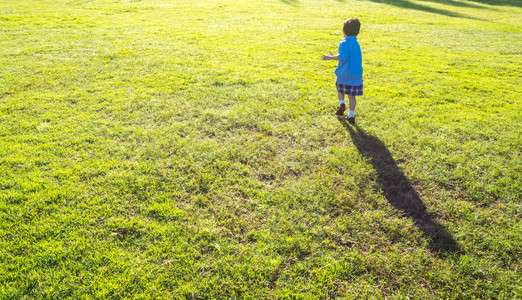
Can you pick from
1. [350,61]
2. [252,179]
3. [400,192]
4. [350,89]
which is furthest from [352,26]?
[252,179]

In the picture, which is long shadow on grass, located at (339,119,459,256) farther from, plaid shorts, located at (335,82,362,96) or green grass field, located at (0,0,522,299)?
plaid shorts, located at (335,82,362,96)

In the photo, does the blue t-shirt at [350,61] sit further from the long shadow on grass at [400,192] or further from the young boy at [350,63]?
the long shadow on grass at [400,192]

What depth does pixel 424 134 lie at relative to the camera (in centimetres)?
531

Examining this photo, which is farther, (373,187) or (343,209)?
(373,187)

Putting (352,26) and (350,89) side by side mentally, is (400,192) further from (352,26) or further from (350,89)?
(352,26)

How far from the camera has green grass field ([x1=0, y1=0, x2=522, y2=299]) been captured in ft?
9.62

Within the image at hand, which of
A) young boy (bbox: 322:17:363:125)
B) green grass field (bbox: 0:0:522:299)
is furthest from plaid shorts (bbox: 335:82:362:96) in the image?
green grass field (bbox: 0:0:522:299)

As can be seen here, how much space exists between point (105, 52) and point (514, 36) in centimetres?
1716

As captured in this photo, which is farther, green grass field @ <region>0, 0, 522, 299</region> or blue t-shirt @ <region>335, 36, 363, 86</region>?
blue t-shirt @ <region>335, 36, 363, 86</region>

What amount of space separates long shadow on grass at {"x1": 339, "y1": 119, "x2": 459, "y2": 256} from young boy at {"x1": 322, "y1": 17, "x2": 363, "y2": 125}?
69 centimetres

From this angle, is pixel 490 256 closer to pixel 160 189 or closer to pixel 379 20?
pixel 160 189

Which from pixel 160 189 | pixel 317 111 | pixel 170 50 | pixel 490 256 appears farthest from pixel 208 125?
pixel 170 50

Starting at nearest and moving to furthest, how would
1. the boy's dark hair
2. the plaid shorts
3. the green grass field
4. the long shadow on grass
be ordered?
the green grass field, the long shadow on grass, the boy's dark hair, the plaid shorts

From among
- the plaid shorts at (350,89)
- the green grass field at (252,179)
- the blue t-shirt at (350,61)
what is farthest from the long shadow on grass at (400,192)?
the blue t-shirt at (350,61)
